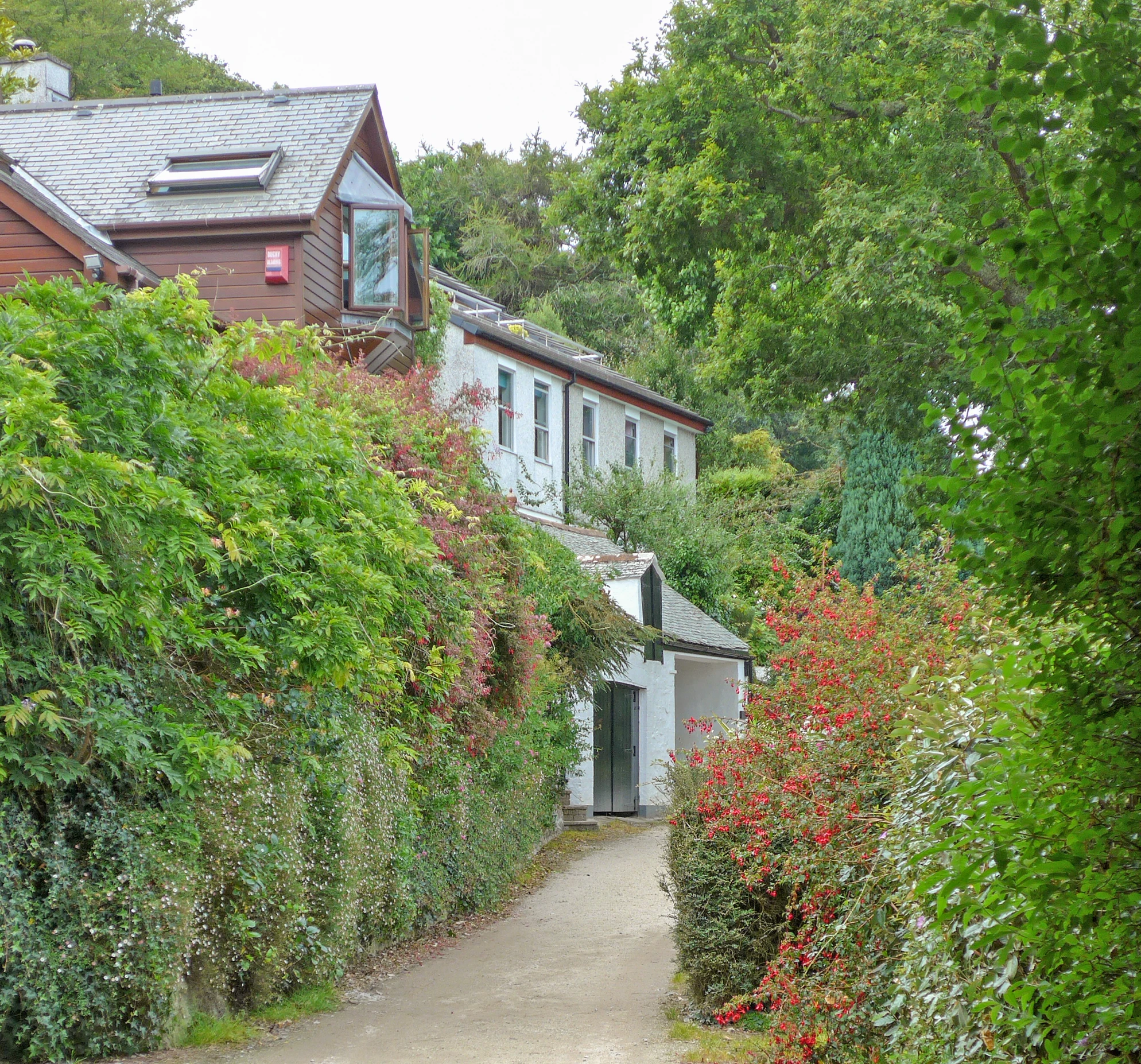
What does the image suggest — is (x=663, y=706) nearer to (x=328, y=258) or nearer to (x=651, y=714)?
(x=651, y=714)

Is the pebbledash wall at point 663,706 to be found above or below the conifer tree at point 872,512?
below

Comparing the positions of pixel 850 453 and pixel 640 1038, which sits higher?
pixel 850 453

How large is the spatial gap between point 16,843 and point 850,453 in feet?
103

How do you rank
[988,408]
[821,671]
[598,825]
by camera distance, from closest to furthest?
[988,408] < [821,671] < [598,825]

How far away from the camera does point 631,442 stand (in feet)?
116

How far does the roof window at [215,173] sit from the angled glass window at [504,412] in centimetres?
1005

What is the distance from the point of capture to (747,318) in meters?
19.3

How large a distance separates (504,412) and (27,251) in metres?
13.6

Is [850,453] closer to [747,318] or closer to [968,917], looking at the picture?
[747,318]

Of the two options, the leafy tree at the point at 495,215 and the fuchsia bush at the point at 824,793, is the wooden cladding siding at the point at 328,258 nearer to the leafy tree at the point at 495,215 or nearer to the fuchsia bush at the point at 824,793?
the fuchsia bush at the point at 824,793

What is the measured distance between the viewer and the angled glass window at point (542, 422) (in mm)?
30672

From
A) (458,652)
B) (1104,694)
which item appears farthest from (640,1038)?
(1104,694)

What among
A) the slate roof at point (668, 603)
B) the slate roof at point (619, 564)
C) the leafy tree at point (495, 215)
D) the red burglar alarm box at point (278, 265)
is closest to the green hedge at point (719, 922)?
the red burglar alarm box at point (278, 265)

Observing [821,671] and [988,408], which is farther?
[821,671]
